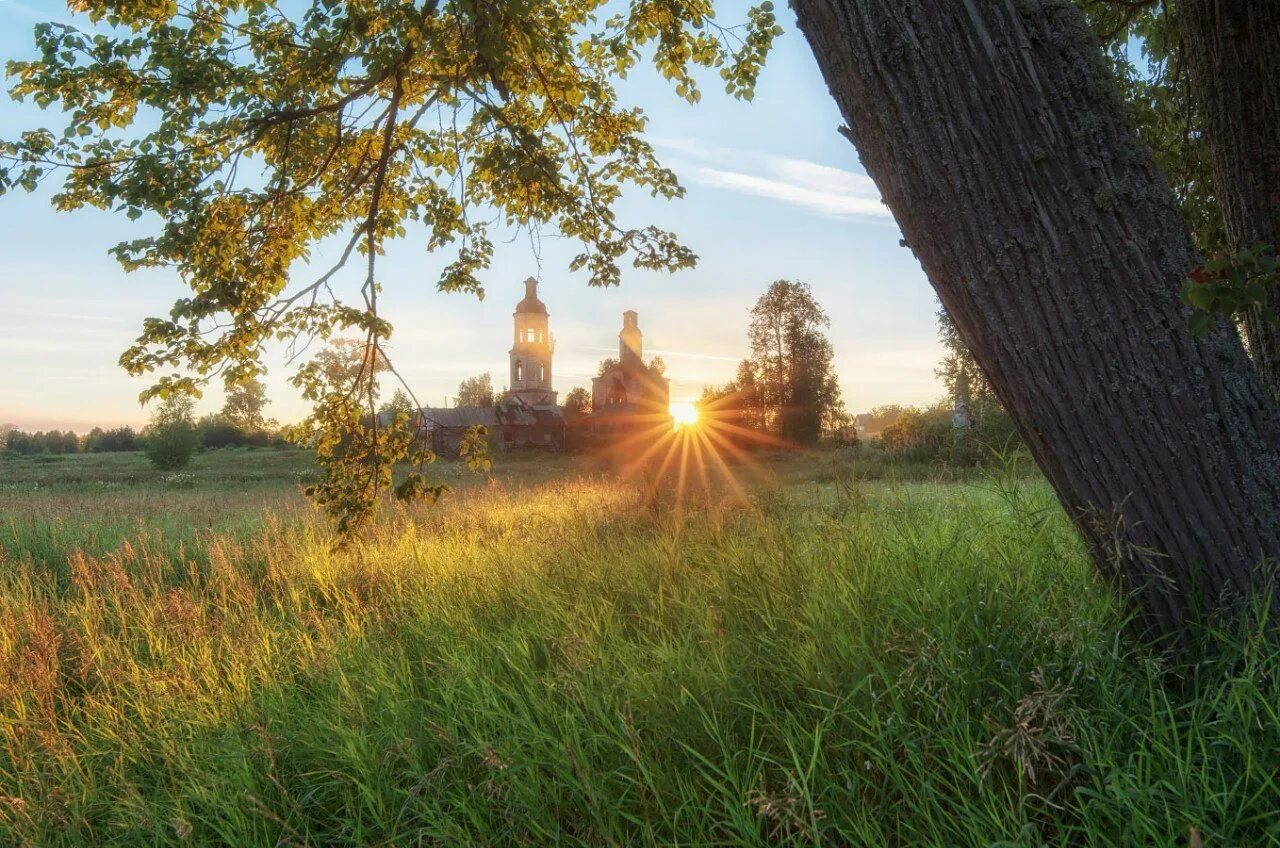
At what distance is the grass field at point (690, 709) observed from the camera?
2.00 meters

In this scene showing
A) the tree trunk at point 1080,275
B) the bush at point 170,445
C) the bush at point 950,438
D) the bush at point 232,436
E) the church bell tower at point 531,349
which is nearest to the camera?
the tree trunk at point 1080,275

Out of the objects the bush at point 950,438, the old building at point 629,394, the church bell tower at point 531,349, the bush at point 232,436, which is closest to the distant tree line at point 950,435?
the bush at point 950,438

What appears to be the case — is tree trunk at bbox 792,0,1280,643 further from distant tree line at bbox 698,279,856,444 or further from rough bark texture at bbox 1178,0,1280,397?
distant tree line at bbox 698,279,856,444

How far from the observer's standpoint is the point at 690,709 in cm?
264

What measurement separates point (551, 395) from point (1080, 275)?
166ft

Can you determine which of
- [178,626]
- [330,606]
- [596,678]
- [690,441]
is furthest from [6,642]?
[690,441]

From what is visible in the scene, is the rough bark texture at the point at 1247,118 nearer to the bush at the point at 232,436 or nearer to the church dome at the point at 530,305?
the church dome at the point at 530,305

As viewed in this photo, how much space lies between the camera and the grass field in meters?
2.00

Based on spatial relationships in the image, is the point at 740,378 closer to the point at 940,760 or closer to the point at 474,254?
the point at 474,254

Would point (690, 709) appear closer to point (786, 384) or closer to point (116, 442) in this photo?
point (786, 384)

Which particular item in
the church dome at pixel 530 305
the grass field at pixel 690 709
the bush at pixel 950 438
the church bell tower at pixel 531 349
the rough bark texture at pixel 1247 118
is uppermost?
the church dome at pixel 530 305

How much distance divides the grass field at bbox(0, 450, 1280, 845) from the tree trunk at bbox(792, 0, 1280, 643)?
1.22ft

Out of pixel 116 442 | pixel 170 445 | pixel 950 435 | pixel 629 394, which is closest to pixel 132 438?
pixel 116 442

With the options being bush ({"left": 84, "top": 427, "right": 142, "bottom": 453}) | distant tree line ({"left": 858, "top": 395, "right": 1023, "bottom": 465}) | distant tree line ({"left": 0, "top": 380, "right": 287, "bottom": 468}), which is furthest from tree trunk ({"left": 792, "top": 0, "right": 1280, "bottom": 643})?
bush ({"left": 84, "top": 427, "right": 142, "bottom": 453})
